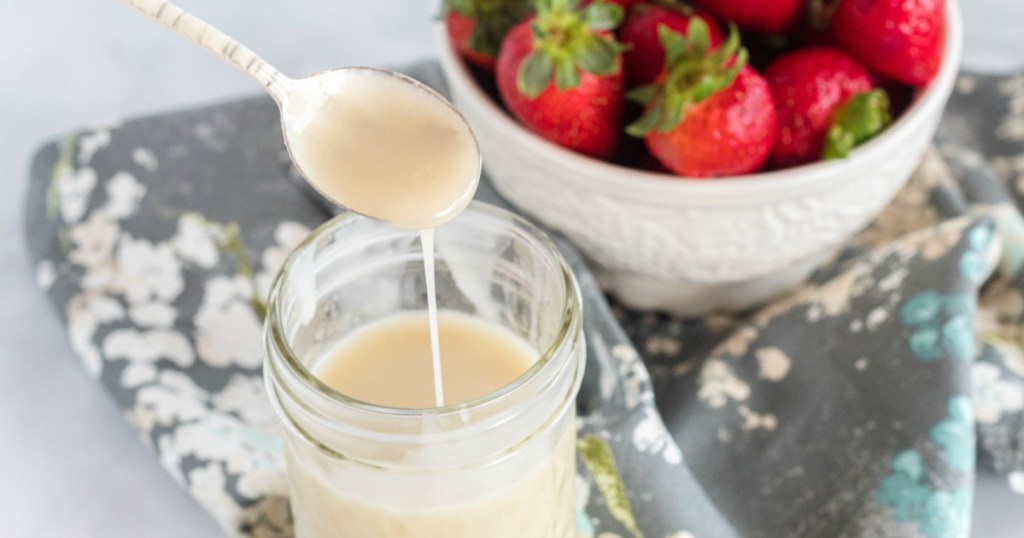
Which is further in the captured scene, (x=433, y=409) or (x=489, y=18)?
(x=489, y=18)

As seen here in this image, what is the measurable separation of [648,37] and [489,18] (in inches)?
5.1

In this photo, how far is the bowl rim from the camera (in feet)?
2.75

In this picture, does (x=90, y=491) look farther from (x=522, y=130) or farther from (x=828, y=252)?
(x=828, y=252)

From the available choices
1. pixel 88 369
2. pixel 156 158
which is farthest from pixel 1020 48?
pixel 88 369

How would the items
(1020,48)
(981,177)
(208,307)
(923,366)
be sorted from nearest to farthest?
(923,366)
(208,307)
(981,177)
(1020,48)

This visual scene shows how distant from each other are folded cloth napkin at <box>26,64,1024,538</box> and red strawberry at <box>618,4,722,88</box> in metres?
0.15

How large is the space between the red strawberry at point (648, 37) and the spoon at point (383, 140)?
1.04ft

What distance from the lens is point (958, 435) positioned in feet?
2.65

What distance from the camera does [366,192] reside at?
0.60 metres

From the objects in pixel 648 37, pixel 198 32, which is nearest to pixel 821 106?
pixel 648 37

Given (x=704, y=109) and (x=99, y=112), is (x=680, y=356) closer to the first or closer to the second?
(x=704, y=109)

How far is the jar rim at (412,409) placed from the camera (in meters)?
0.56

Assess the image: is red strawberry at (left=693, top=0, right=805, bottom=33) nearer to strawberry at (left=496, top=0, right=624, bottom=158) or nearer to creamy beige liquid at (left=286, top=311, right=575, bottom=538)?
strawberry at (left=496, top=0, right=624, bottom=158)

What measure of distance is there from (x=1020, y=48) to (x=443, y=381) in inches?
39.0
